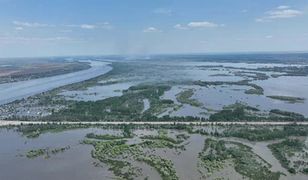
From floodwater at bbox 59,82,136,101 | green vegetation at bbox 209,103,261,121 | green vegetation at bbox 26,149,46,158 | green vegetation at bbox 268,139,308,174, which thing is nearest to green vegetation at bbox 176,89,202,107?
green vegetation at bbox 209,103,261,121

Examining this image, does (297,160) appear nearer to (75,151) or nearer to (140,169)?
(140,169)

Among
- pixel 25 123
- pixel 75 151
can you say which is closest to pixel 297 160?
pixel 75 151

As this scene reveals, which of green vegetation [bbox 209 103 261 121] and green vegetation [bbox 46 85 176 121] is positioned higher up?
green vegetation [bbox 209 103 261 121]

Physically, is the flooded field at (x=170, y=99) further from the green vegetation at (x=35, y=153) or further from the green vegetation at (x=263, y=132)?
the green vegetation at (x=35, y=153)

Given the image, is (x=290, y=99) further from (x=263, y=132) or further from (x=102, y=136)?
(x=102, y=136)

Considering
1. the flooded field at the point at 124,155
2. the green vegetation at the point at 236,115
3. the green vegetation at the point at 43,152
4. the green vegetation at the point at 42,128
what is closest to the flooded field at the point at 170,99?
the green vegetation at the point at 236,115

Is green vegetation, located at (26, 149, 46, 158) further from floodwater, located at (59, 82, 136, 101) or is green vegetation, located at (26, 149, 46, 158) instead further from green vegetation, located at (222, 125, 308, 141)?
floodwater, located at (59, 82, 136, 101)

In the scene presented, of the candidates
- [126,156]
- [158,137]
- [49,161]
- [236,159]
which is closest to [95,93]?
[158,137]
